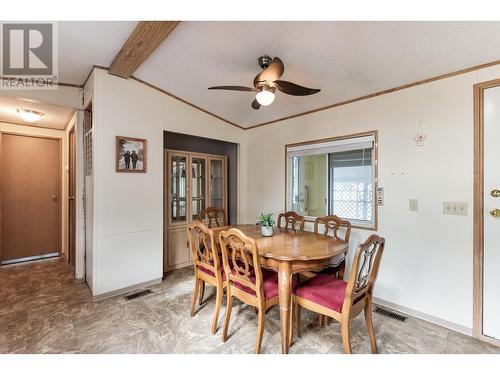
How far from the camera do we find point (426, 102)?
2244 millimetres

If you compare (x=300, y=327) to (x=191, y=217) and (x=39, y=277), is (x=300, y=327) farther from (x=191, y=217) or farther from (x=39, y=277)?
(x=39, y=277)

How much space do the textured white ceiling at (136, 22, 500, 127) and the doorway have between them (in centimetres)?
36

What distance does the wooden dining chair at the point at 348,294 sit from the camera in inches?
60.4

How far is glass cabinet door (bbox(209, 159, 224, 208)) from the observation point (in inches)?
160

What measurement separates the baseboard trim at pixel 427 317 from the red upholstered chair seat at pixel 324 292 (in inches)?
40.7

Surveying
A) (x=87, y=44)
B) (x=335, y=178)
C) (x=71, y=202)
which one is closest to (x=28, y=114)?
(x=71, y=202)

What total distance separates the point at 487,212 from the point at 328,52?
73.8 inches

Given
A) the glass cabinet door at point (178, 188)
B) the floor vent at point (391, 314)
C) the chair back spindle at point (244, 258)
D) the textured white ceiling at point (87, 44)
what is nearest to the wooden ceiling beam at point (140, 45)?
the textured white ceiling at point (87, 44)

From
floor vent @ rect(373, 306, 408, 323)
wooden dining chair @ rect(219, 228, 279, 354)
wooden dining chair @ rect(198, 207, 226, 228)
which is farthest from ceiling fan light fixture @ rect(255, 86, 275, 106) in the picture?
→ floor vent @ rect(373, 306, 408, 323)

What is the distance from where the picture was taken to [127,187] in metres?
2.80

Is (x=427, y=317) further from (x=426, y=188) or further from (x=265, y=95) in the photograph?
(x=265, y=95)

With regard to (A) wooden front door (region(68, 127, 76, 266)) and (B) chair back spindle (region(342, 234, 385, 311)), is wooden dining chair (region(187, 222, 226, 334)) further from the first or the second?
(A) wooden front door (region(68, 127, 76, 266))

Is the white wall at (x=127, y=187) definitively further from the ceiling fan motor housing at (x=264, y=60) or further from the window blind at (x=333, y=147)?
the window blind at (x=333, y=147)
